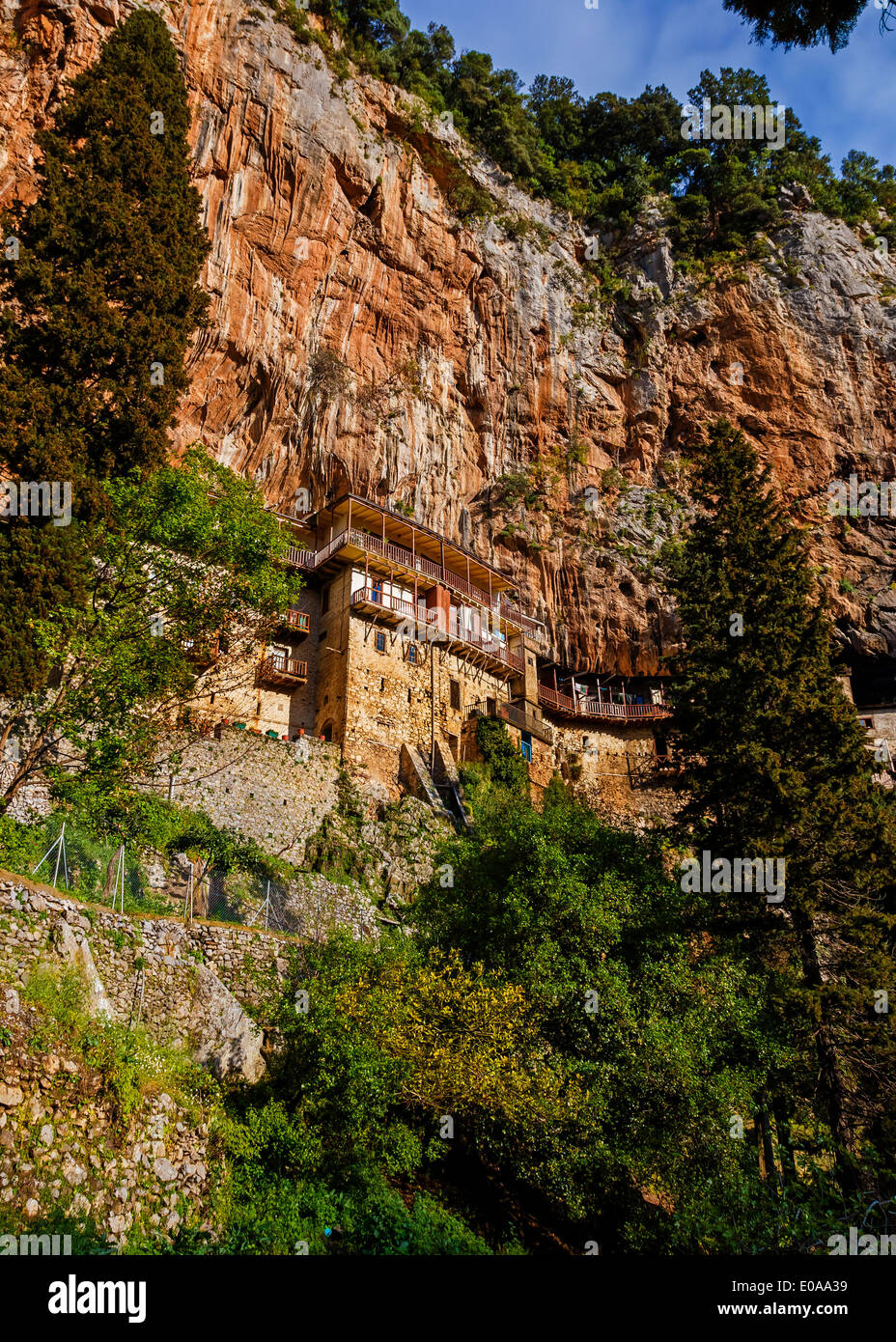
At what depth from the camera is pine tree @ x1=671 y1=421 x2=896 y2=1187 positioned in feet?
50.1

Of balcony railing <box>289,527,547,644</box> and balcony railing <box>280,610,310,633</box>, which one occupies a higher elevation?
balcony railing <box>289,527,547,644</box>

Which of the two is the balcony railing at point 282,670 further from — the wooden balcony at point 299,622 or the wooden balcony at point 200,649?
the wooden balcony at point 200,649

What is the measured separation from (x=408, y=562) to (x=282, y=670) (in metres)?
6.97

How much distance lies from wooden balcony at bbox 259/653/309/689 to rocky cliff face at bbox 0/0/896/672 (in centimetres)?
626

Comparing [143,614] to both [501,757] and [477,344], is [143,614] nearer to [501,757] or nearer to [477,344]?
[501,757]

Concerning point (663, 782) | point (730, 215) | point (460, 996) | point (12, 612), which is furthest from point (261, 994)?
point (730, 215)

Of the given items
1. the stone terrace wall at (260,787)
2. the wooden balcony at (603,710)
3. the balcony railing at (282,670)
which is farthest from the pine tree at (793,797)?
the wooden balcony at (603,710)

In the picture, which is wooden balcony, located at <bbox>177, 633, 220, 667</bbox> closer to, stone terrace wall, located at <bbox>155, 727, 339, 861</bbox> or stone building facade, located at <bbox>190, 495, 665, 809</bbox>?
stone terrace wall, located at <bbox>155, 727, 339, 861</bbox>

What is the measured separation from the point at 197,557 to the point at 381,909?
9993 millimetres

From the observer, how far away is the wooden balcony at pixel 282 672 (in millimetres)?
29359

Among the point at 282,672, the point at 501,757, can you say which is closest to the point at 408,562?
the point at 282,672

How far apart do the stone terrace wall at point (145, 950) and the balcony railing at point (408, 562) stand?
15.8 m

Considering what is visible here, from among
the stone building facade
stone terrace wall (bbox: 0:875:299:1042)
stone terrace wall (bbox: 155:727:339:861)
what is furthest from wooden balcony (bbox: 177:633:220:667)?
the stone building facade
